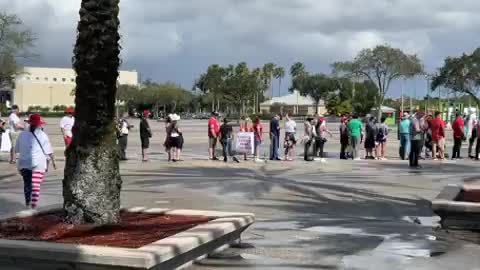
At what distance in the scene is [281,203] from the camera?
11.7 m

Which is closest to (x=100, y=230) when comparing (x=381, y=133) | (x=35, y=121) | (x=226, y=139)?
(x=35, y=121)

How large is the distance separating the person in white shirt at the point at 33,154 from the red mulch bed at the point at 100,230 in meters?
2.55

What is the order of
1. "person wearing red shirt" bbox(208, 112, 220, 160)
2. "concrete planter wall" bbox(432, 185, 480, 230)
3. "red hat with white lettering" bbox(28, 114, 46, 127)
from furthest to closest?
"person wearing red shirt" bbox(208, 112, 220, 160), "red hat with white lettering" bbox(28, 114, 46, 127), "concrete planter wall" bbox(432, 185, 480, 230)

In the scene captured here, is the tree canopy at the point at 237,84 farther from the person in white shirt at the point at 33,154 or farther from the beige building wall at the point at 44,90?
the person in white shirt at the point at 33,154

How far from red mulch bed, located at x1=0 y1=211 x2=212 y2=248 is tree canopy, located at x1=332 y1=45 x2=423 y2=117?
7462cm

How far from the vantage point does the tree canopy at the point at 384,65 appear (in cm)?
8175

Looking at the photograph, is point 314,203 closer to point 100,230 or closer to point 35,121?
point 35,121

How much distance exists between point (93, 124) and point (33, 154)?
11.6 feet

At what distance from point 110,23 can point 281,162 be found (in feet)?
44.9

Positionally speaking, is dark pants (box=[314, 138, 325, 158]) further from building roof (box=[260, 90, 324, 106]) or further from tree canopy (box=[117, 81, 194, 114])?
building roof (box=[260, 90, 324, 106])

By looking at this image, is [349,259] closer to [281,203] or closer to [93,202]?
[93,202]

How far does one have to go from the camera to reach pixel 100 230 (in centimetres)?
686

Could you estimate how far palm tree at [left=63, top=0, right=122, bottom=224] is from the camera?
700cm

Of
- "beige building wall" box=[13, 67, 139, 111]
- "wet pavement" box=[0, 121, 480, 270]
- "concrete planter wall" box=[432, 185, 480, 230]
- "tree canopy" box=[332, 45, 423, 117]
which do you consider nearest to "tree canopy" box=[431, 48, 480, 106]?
"tree canopy" box=[332, 45, 423, 117]
